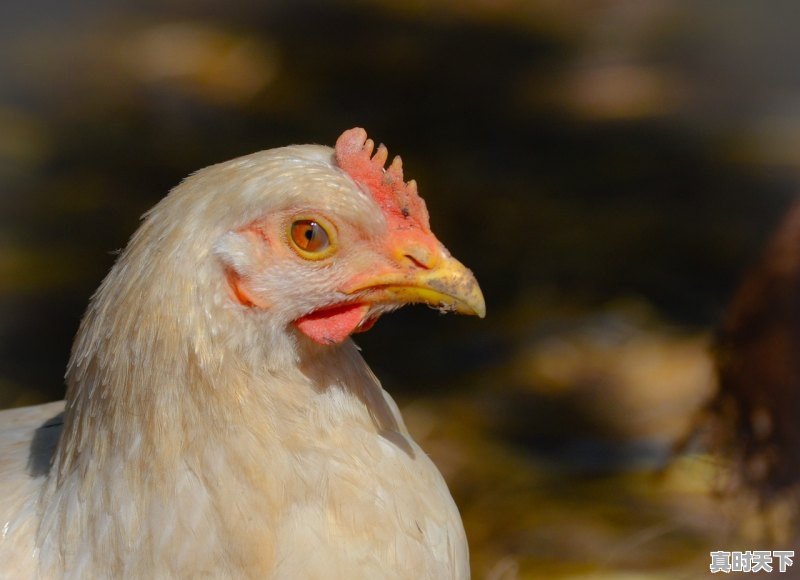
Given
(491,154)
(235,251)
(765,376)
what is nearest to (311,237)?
(235,251)

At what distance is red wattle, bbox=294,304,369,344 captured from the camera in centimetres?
185

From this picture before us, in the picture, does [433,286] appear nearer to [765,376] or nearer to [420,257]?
[420,257]

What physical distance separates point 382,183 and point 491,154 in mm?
2681

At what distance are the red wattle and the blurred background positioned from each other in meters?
2.02

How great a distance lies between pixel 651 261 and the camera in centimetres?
430

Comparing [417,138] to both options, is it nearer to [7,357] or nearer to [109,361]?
[7,357]

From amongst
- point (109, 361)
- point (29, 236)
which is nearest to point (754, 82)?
point (29, 236)

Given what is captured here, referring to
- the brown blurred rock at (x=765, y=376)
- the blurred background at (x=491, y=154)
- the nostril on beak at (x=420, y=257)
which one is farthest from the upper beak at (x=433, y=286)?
the brown blurred rock at (x=765, y=376)

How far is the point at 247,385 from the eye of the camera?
1.85 metres

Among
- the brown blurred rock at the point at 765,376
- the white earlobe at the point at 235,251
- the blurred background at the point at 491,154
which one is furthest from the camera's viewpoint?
the blurred background at the point at 491,154

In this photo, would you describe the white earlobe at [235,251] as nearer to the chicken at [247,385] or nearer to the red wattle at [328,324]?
the chicken at [247,385]

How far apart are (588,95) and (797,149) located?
85cm

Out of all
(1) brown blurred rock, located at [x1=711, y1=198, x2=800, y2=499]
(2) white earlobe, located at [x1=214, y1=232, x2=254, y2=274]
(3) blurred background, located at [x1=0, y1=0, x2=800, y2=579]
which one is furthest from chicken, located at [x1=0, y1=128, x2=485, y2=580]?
(1) brown blurred rock, located at [x1=711, y1=198, x2=800, y2=499]

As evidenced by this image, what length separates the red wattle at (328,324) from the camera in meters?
1.85
